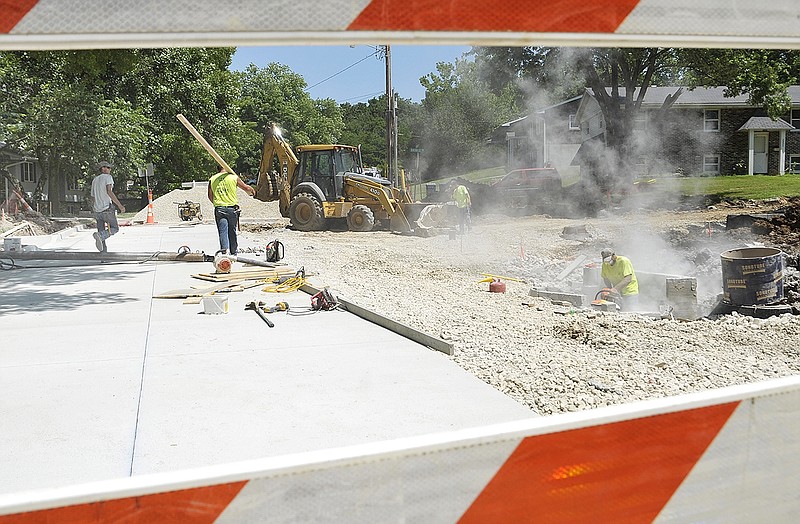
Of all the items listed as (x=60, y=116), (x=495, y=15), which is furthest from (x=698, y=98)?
(x=495, y=15)

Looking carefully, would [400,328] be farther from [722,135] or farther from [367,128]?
[367,128]

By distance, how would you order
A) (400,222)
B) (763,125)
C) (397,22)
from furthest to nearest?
(763,125), (400,222), (397,22)

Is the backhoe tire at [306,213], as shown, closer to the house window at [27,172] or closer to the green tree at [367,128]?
the house window at [27,172]

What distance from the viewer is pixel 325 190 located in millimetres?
25266

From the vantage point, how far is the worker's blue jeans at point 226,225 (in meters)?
14.8

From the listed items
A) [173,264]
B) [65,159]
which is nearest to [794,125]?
[65,159]

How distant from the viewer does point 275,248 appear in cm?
1441

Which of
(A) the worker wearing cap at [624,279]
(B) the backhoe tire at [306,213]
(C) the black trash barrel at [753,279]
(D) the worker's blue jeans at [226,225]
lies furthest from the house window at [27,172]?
(C) the black trash barrel at [753,279]

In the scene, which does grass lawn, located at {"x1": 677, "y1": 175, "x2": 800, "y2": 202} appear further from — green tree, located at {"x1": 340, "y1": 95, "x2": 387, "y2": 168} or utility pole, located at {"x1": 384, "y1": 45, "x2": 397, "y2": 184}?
green tree, located at {"x1": 340, "y1": 95, "x2": 387, "y2": 168}

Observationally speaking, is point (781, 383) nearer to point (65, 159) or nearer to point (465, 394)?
point (465, 394)

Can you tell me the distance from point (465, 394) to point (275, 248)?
30.0 ft

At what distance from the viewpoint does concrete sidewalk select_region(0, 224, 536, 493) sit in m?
4.73

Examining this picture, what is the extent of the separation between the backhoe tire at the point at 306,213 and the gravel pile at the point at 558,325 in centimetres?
509

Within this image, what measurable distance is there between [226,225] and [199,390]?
30.6 feet
